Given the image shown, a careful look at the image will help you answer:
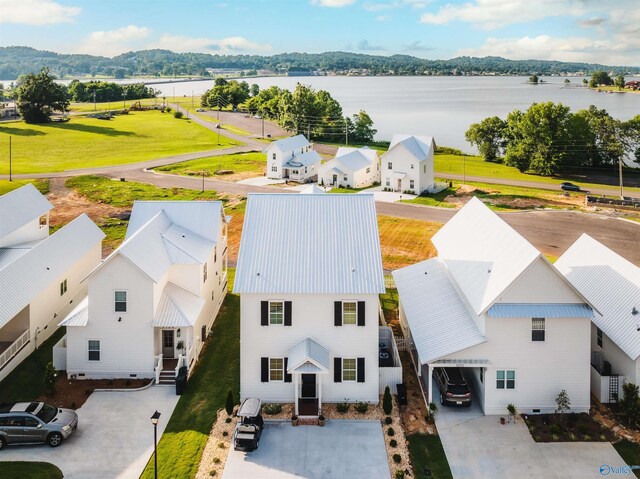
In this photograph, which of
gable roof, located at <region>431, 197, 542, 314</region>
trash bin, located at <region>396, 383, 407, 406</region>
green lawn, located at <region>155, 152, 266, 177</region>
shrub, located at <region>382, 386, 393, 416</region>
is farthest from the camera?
green lawn, located at <region>155, 152, 266, 177</region>

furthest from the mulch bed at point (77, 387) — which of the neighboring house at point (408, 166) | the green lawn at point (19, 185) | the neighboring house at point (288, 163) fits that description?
the neighboring house at point (288, 163)

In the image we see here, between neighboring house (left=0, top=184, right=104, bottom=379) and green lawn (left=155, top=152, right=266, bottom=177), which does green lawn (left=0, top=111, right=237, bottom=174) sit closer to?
green lawn (left=155, top=152, right=266, bottom=177)

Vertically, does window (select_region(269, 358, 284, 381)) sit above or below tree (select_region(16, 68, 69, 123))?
below

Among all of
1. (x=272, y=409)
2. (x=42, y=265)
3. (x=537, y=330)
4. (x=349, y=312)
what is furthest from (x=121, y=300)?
(x=537, y=330)

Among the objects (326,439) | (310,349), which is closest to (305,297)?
(310,349)

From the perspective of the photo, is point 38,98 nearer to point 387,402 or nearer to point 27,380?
point 27,380

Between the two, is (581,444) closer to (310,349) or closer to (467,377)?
(467,377)

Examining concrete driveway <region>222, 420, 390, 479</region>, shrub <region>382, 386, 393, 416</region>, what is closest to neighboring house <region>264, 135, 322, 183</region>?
shrub <region>382, 386, 393, 416</region>

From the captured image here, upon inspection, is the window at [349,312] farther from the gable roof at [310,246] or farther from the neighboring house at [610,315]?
the neighboring house at [610,315]
